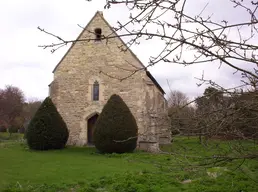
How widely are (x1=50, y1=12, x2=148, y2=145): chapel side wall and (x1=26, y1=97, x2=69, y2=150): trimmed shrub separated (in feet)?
7.99

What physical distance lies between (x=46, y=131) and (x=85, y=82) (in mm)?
4354

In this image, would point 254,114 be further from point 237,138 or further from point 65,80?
point 65,80

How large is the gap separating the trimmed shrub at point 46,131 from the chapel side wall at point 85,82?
2436 millimetres

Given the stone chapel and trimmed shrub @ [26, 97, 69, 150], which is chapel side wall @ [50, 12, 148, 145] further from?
trimmed shrub @ [26, 97, 69, 150]

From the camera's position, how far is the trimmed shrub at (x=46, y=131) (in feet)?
50.7

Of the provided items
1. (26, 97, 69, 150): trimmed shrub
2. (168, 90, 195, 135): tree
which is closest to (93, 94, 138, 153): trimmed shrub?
(26, 97, 69, 150): trimmed shrub

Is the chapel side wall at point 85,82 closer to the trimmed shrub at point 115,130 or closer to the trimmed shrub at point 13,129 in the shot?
the trimmed shrub at point 115,130

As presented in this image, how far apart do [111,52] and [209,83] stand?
15.6m

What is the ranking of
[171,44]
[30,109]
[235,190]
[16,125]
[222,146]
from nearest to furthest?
1. [171,44]
2. [222,146]
3. [235,190]
4. [16,125]
5. [30,109]

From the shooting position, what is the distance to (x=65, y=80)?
18.8 metres

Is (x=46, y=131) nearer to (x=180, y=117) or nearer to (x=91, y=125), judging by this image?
(x=91, y=125)

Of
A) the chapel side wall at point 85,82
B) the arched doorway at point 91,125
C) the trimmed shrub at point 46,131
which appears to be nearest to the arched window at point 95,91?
the chapel side wall at point 85,82

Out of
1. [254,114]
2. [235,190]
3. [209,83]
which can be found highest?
[209,83]

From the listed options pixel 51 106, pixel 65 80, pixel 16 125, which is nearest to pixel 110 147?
pixel 51 106
